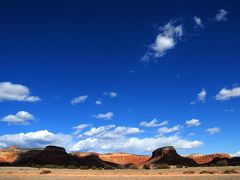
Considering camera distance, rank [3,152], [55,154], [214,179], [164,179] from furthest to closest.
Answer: [3,152] < [55,154] < [164,179] < [214,179]

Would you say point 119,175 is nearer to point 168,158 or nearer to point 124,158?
point 168,158

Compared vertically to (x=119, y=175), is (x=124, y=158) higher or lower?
higher

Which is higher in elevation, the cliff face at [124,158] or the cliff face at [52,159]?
the cliff face at [124,158]

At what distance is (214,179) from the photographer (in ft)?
108

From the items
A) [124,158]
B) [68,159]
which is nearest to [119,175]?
[68,159]

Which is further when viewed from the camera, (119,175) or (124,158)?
(124,158)

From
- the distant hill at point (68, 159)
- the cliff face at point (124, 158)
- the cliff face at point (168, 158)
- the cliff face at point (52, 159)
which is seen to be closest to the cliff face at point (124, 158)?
the cliff face at point (124, 158)

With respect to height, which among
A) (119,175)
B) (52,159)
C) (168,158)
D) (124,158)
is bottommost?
(119,175)

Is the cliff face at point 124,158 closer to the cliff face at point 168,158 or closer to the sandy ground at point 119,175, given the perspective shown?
the cliff face at point 168,158

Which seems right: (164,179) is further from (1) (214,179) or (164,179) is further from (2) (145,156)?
(2) (145,156)

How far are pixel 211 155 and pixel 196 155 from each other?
24.8 feet

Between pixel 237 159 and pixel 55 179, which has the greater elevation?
pixel 237 159

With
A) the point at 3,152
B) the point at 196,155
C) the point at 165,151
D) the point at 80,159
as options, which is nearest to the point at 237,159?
the point at 165,151

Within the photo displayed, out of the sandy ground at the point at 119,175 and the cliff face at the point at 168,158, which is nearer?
the sandy ground at the point at 119,175
